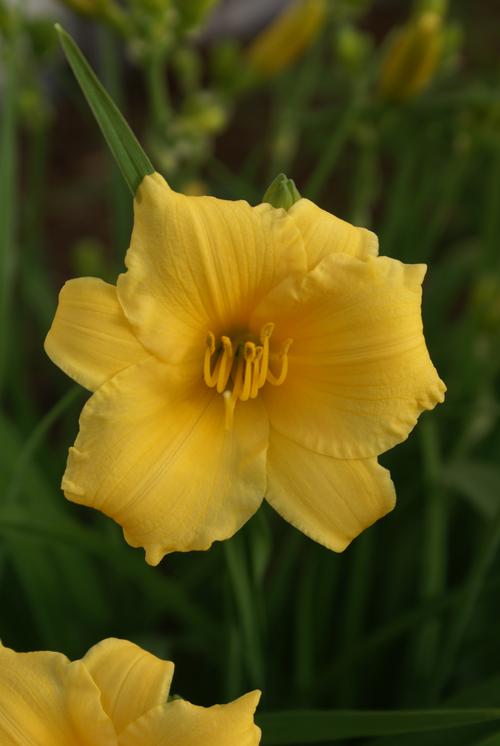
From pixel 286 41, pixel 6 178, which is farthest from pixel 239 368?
pixel 286 41

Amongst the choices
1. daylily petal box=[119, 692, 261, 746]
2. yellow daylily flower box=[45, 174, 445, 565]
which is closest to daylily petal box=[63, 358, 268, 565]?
yellow daylily flower box=[45, 174, 445, 565]

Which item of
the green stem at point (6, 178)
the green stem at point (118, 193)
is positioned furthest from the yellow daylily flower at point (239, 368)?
the green stem at point (118, 193)

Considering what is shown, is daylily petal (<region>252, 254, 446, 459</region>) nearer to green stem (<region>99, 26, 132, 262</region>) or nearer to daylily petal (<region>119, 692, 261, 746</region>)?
daylily petal (<region>119, 692, 261, 746</region>)

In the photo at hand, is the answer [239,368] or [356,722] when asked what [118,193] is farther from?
[356,722]

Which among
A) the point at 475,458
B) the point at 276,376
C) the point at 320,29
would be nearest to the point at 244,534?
the point at 276,376

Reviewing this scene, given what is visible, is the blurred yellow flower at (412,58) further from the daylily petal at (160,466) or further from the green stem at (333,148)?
the daylily petal at (160,466)

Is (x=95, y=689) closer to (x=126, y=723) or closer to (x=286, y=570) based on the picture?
(x=126, y=723)

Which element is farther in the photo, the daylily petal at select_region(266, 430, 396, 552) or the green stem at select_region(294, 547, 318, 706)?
the green stem at select_region(294, 547, 318, 706)
